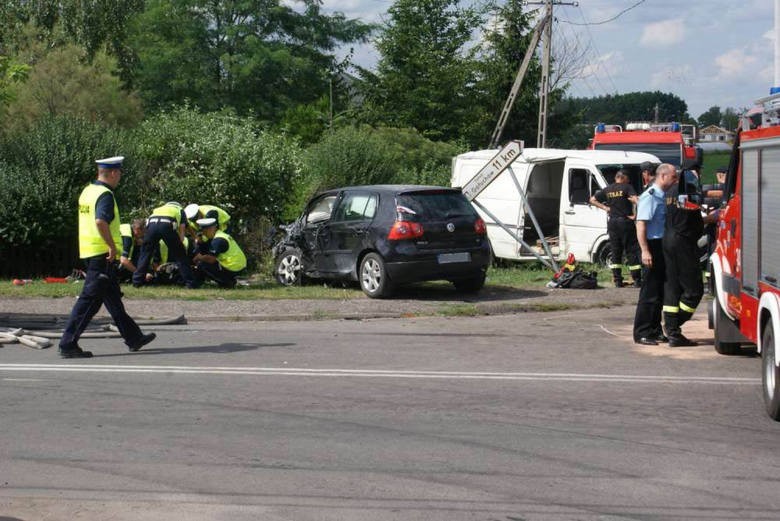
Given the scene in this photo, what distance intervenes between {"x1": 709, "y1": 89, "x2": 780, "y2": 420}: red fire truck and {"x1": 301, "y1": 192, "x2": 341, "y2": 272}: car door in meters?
7.77

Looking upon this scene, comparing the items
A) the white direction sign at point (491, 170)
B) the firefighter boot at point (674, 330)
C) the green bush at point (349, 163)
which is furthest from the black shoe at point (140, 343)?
the green bush at point (349, 163)

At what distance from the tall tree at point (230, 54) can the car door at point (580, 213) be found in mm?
34234

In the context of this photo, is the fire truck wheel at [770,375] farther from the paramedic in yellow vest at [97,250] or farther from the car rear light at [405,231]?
the car rear light at [405,231]

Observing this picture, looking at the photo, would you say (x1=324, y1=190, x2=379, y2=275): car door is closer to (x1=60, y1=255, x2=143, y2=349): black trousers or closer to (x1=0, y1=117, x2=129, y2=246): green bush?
(x1=0, y1=117, x2=129, y2=246): green bush

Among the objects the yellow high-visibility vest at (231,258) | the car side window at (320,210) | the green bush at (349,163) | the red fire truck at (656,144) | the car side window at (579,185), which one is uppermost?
the red fire truck at (656,144)

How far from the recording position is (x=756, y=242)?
870cm

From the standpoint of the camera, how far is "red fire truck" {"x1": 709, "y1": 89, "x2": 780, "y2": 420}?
7898mm

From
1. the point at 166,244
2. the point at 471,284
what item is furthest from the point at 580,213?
the point at 166,244

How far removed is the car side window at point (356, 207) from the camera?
16.5m

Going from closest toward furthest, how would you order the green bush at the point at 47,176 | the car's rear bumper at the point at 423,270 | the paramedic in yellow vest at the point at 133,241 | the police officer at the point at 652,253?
1. the police officer at the point at 652,253
2. the car's rear bumper at the point at 423,270
3. the paramedic in yellow vest at the point at 133,241
4. the green bush at the point at 47,176

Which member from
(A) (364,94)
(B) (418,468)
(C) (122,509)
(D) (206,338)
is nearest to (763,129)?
(B) (418,468)

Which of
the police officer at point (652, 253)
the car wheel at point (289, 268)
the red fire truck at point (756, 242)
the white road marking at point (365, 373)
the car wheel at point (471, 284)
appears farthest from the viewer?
the car wheel at point (289, 268)

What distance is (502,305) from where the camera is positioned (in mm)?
15516

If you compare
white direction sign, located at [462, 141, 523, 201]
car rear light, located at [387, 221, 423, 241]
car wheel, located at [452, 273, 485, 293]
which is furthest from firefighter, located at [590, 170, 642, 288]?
car rear light, located at [387, 221, 423, 241]
